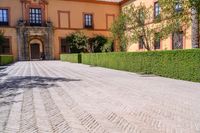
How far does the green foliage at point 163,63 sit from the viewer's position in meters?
10.6

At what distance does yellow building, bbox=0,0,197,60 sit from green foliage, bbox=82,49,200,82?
16.1 meters

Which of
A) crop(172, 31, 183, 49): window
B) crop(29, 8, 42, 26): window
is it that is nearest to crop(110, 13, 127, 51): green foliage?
crop(172, 31, 183, 49): window

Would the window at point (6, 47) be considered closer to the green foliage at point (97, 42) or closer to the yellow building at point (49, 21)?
the yellow building at point (49, 21)

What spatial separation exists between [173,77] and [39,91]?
6491 millimetres

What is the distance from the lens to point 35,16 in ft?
124

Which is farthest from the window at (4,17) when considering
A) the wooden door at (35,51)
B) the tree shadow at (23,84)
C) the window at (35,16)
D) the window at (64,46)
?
the tree shadow at (23,84)

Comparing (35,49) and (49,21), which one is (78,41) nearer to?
(49,21)

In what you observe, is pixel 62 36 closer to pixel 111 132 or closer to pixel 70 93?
pixel 70 93

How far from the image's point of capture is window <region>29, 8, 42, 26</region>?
123ft

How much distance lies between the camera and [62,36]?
3909 centimetres

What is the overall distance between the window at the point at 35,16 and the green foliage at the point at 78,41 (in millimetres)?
5073

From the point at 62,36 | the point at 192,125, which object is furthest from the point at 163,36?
the point at 62,36

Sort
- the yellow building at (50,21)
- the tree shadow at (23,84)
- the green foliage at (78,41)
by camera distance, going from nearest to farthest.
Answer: the tree shadow at (23,84) → the green foliage at (78,41) → the yellow building at (50,21)

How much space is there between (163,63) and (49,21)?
28714mm
